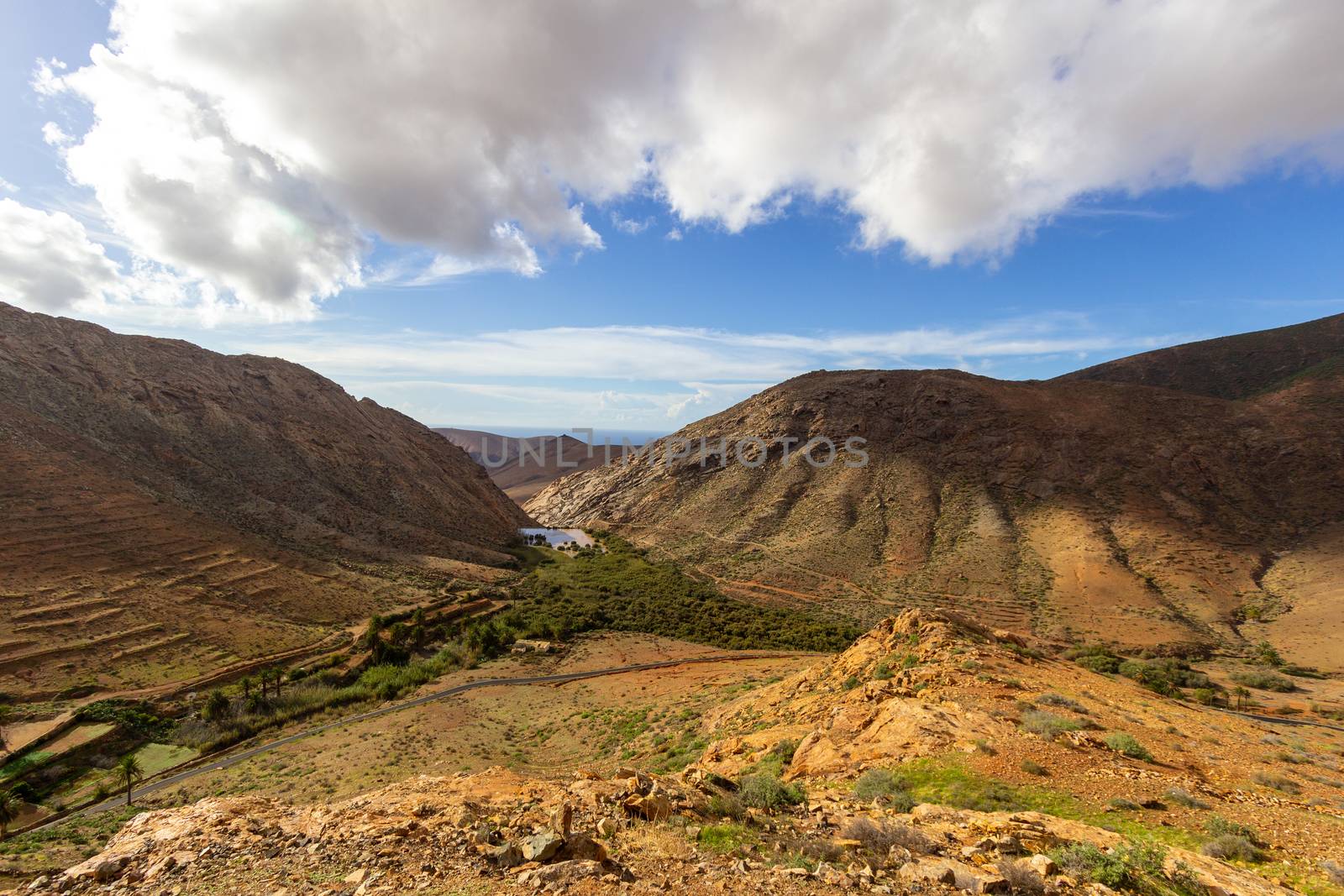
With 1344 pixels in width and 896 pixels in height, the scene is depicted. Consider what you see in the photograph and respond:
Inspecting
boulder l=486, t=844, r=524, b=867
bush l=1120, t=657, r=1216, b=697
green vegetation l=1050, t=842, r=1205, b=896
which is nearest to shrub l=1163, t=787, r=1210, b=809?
green vegetation l=1050, t=842, r=1205, b=896

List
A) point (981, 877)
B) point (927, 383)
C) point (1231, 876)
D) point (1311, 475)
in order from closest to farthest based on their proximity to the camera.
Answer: point (981, 877) < point (1231, 876) < point (1311, 475) < point (927, 383)

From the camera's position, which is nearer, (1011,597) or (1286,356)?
(1011,597)

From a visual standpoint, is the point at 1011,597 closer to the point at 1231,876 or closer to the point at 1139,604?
A: the point at 1139,604

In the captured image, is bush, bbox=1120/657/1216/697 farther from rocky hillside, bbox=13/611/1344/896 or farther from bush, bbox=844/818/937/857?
bush, bbox=844/818/937/857

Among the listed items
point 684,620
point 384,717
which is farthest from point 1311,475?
point 384,717

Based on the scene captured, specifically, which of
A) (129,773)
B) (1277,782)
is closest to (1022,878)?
(1277,782)

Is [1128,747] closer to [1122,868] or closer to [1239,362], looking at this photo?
[1122,868]
